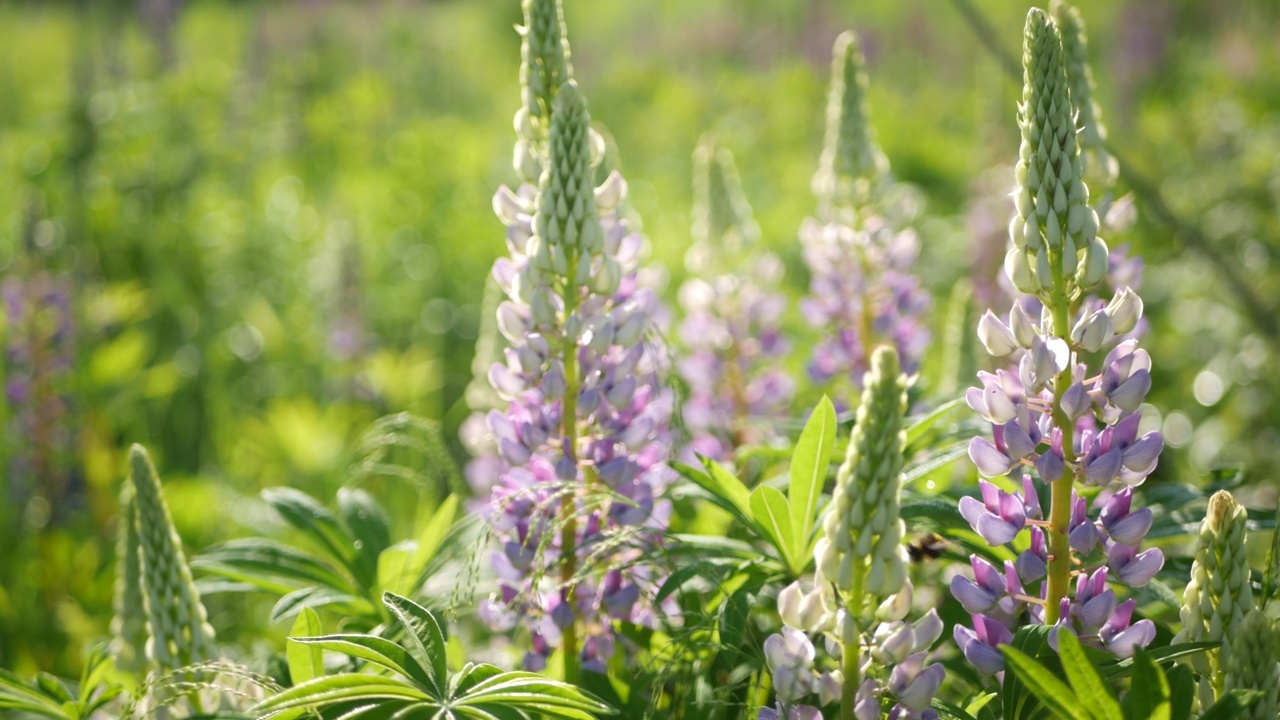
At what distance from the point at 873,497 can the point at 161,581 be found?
84 centimetres

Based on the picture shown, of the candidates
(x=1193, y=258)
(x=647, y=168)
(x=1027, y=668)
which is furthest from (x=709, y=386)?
(x=647, y=168)

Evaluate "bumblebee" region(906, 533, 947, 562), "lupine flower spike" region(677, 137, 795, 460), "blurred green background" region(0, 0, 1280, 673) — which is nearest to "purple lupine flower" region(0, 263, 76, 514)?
"blurred green background" region(0, 0, 1280, 673)

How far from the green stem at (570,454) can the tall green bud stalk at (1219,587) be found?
0.67 meters

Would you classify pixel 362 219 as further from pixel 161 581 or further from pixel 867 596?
pixel 867 596

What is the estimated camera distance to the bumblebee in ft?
4.57

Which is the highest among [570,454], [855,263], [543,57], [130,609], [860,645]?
[543,57]

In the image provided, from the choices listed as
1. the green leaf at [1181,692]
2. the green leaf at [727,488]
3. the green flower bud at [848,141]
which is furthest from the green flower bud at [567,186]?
the green flower bud at [848,141]

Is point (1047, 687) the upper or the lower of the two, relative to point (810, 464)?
lower

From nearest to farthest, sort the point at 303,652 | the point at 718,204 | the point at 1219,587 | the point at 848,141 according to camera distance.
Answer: the point at 1219,587, the point at 303,652, the point at 848,141, the point at 718,204

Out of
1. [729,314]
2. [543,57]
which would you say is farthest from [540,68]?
[729,314]

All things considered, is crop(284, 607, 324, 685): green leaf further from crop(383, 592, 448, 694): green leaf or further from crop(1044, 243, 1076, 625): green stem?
crop(1044, 243, 1076, 625): green stem

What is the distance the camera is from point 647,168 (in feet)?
26.3

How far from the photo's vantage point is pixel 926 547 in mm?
1412

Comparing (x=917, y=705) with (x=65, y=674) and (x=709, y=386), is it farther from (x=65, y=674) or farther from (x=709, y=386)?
(x=65, y=674)
